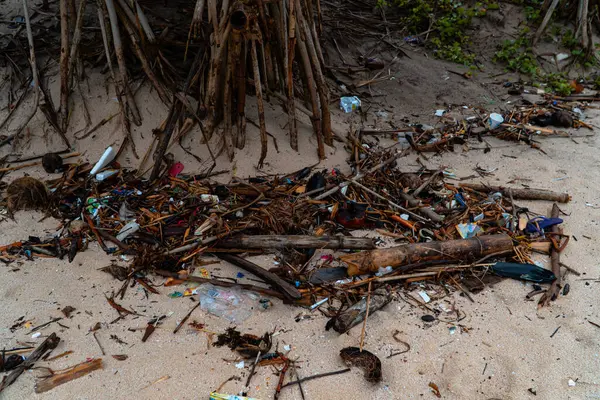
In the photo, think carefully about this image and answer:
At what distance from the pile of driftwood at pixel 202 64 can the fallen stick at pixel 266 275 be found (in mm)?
1191

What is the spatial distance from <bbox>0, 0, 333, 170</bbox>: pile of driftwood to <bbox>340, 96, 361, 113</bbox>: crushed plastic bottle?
2.01 feet

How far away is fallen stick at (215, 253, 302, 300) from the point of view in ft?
8.80

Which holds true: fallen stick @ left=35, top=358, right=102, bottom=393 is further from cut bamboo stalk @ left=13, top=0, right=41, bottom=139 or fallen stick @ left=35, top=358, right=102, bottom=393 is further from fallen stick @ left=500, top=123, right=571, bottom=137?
fallen stick @ left=500, top=123, right=571, bottom=137

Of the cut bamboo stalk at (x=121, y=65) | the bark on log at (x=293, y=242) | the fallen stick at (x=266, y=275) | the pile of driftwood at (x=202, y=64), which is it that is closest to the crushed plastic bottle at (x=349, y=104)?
the pile of driftwood at (x=202, y=64)

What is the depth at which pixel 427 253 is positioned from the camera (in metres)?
2.93

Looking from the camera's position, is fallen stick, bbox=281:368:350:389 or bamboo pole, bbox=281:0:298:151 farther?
bamboo pole, bbox=281:0:298:151

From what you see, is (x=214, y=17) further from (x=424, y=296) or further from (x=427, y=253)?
(x=424, y=296)

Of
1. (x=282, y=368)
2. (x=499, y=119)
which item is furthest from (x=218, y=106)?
(x=499, y=119)

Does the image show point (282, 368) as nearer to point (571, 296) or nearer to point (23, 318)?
point (23, 318)

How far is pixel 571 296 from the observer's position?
2756 mm

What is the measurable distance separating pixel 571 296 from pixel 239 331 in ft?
6.57

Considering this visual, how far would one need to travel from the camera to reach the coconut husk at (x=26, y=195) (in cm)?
345

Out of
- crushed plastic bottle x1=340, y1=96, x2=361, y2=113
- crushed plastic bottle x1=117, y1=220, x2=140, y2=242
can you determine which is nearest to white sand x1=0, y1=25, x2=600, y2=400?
crushed plastic bottle x1=117, y1=220, x2=140, y2=242

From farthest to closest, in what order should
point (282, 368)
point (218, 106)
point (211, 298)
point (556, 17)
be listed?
point (556, 17)
point (218, 106)
point (211, 298)
point (282, 368)
